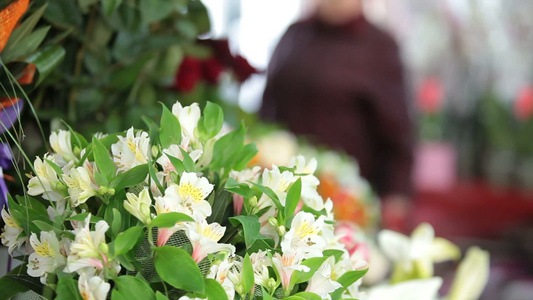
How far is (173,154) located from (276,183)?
6 cm

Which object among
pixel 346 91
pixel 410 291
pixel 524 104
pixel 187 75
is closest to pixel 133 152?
pixel 410 291

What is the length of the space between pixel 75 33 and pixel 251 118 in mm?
559

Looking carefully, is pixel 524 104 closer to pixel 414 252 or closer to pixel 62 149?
pixel 414 252

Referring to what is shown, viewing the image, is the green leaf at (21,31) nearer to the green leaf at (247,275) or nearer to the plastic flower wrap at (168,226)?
the plastic flower wrap at (168,226)

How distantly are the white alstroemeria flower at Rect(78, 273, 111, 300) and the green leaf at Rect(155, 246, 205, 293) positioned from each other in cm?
3

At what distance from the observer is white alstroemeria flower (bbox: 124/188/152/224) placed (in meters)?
0.30

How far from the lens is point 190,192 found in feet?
1.02

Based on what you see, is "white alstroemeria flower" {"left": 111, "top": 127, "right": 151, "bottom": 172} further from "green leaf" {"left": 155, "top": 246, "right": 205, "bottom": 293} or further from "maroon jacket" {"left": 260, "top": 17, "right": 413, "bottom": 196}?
"maroon jacket" {"left": 260, "top": 17, "right": 413, "bottom": 196}

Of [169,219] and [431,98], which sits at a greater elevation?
[169,219]

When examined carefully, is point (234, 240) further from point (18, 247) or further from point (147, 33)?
point (147, 33)

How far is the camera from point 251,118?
1083 millimetres

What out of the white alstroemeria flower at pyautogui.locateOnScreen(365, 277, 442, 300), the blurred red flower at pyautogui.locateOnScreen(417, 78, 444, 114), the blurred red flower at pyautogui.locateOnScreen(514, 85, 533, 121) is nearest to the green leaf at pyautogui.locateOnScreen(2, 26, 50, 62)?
the white alstroemeria flower at pyautogui.locateOnScreen(365, 277, 442, 300)

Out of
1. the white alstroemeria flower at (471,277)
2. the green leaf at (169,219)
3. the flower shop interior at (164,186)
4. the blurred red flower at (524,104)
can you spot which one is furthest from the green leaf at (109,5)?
the blurred red flower at (524,104)

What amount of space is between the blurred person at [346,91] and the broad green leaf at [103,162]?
51.1 inches
